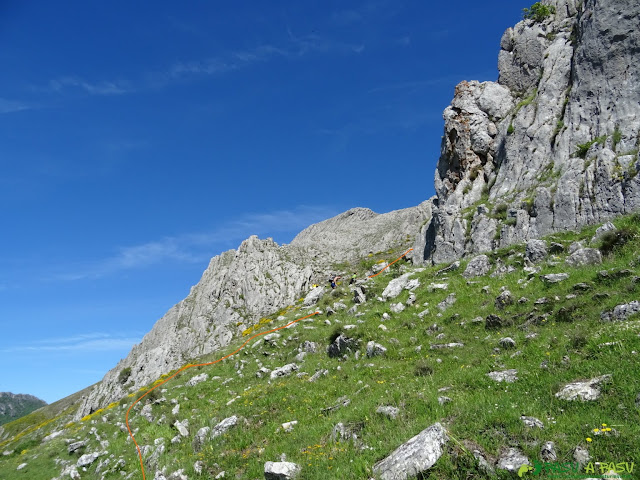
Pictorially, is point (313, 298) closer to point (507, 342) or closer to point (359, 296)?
point (359, 296)

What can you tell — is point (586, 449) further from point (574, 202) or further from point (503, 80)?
point (503, 80)

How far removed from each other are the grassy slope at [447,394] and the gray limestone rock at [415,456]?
22 centimetres

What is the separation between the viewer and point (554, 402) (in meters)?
9.04

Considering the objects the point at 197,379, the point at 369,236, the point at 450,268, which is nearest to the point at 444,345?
the point at 450,268

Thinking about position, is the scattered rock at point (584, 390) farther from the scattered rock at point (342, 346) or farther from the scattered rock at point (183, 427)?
the scattered rock at point (183, 427)

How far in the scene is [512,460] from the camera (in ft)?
24.6

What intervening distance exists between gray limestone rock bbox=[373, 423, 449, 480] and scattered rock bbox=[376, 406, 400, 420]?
2.00 metres

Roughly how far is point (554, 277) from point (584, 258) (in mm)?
2200

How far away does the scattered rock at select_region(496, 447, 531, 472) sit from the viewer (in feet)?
24.1

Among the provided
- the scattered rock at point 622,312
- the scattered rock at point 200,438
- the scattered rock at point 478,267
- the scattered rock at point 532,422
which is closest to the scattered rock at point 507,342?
the scattered rock at point 622,312

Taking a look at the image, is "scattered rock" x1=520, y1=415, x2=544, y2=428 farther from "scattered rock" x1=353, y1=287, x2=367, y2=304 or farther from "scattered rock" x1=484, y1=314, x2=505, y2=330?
A: "scattered rock" x1=353, y1=287, x2=367, y2=304

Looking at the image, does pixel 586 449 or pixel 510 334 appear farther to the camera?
pixel 510 334

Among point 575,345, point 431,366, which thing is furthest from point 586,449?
point 431,366

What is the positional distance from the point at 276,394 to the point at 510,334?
33.7 ft
